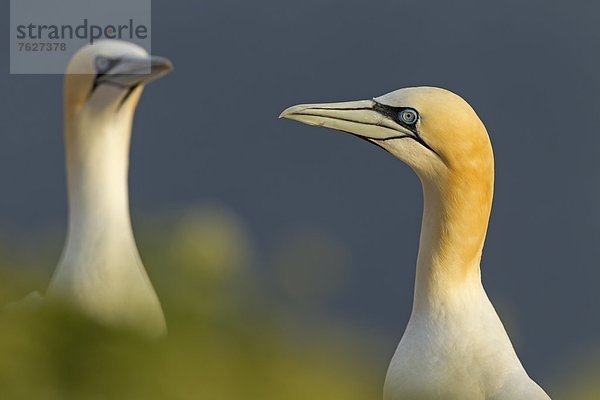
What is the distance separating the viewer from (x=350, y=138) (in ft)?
148

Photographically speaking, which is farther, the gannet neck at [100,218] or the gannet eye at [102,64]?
the gannet eye at [102,64]

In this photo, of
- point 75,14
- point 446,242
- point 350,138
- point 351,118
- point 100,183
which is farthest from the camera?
point 350,138

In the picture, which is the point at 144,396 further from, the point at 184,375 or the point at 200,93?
the point at 200,93

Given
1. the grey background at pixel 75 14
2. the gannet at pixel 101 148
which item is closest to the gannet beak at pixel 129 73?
the gannet at pixel 101 148

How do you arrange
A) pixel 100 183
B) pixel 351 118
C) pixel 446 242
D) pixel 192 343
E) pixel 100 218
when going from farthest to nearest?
pixel 100 183 < pixel 100 218 < pixel 351 118 < pixel 446 242 < pixel 192 343

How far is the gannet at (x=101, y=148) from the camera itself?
8.02 meters

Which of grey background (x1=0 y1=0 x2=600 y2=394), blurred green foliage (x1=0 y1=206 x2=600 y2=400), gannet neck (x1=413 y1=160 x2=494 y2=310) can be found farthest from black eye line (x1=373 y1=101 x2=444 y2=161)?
grey background (x1=0 y1=0 x2=600 y2=394)

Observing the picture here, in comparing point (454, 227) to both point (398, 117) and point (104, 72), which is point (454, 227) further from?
point (104, 72)

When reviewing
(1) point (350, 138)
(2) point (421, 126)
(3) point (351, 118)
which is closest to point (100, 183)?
(3) point (351, 118)

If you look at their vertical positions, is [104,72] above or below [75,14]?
above

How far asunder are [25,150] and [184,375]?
34571mm

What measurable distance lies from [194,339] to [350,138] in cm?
4164

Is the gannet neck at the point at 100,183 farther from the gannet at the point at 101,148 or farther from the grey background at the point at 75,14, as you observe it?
the grey background at the point at 75,14

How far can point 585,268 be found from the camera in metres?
35.5
